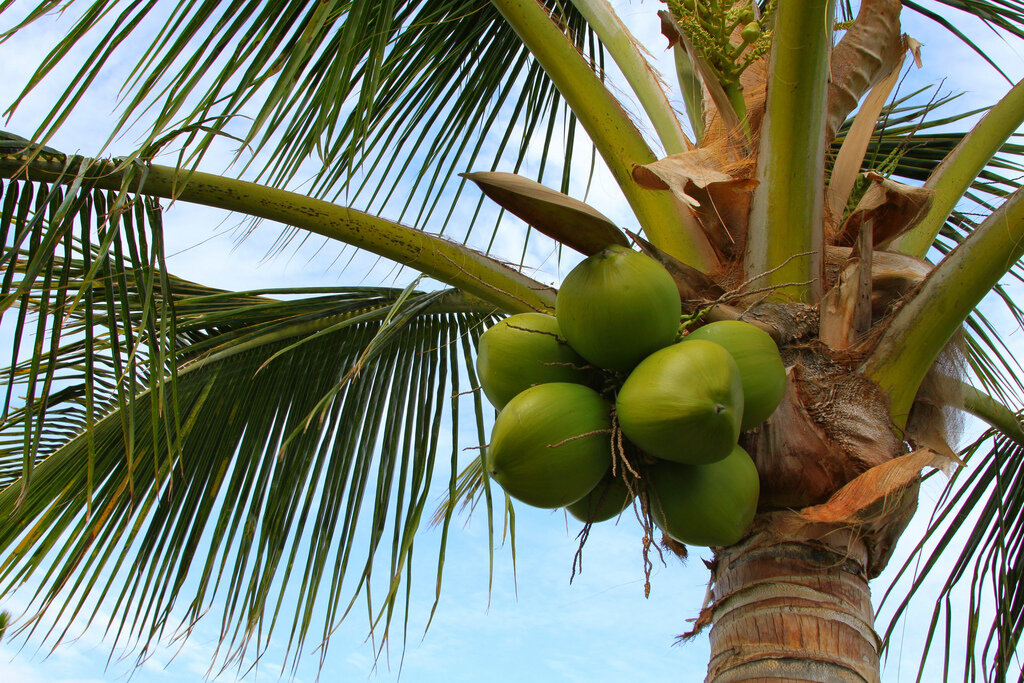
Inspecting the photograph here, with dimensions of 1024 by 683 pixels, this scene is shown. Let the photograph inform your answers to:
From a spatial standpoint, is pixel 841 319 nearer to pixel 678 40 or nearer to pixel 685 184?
pixel 685 184

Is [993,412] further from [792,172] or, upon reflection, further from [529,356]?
[529,356]

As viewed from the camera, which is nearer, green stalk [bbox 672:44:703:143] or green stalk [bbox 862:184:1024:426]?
green stalk [bbox 862:184:1024:426]

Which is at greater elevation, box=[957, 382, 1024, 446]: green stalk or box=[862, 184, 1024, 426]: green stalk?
box=[957, 382, 1024, 446]: green stalk

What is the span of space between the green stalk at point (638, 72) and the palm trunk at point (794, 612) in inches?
43.6

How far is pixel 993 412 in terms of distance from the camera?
8.00ft

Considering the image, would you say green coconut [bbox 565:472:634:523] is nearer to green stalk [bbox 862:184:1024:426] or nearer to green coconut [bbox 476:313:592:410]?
green coconut [bbox 476:313:592:410]

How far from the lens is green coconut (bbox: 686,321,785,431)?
4.75 ft

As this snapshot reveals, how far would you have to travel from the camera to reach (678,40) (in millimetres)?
2451

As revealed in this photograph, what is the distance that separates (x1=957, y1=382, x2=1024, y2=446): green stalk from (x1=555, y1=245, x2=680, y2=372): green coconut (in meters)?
1.07

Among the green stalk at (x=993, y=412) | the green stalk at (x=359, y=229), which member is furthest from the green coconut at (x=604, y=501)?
the green stalk at (x=993, y=412)

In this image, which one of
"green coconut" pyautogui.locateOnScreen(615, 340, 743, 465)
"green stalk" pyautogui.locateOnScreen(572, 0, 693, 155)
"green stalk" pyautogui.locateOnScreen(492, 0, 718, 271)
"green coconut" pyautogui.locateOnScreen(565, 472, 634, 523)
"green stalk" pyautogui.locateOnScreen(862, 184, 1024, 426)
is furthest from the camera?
"green stalk" pyautogui.locateOnScreen(572, 0, 693, 155)

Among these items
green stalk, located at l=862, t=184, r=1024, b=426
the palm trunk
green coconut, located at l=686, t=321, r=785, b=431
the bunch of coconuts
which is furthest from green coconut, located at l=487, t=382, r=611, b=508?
green stalk, located at l=862, t=184, r=1024, b=426

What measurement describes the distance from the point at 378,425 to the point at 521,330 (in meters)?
1.37

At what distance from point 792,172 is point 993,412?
44.6 inches
